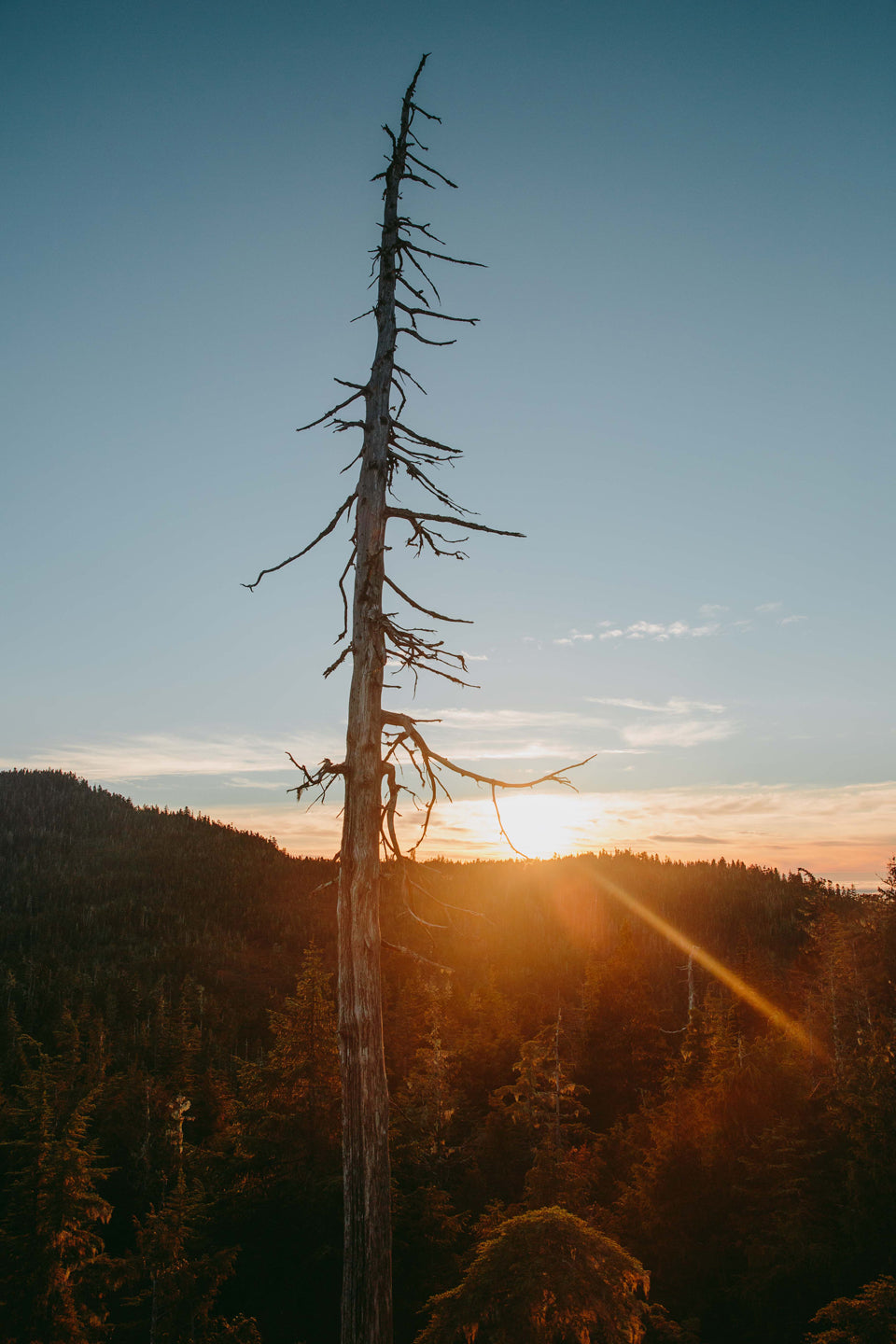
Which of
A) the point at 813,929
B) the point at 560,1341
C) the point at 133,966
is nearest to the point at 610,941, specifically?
the point at 133,966

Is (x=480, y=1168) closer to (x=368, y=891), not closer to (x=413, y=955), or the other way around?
(x=368, y=891)

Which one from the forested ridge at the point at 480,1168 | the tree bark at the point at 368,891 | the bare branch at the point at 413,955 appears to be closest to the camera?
the bare branch at the point at 413,955

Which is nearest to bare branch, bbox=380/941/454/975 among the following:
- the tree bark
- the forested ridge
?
the forested ridge

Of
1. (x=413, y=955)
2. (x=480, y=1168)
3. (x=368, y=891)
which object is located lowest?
(x=480, y=1168)

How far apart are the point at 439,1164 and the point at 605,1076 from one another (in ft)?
48.7

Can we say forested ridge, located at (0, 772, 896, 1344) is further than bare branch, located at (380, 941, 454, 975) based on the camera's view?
Yes

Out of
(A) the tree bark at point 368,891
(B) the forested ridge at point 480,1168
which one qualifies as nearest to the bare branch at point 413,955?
(B) the forested ridge at point 480,1168

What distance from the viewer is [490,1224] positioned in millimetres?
15734

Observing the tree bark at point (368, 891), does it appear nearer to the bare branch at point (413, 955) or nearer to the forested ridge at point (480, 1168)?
the bare branch at point (413, 955)

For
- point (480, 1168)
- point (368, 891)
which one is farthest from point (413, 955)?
point (480, 1168)

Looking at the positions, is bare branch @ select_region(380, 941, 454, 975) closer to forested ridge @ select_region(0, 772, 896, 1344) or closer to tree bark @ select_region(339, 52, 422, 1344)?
forested ridge @ select_region(0, 772, 896, 1344)

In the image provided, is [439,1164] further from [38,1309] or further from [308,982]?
[38,1309]

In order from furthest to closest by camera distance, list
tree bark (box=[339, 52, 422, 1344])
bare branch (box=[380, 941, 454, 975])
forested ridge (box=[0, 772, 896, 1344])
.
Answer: forested ridge (box=[0, 772, 896, 1344]), tree bark (box=[339, 52, 422, 1344]), bare branch (box=[380, 941, 454, 975])

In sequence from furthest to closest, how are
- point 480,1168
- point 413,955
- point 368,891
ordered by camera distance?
point 480,1168 < point 368,891 < point 413,955
